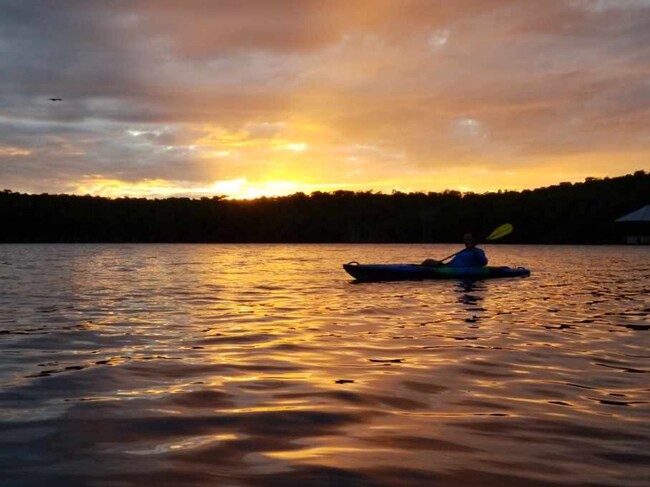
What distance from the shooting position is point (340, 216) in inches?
4006

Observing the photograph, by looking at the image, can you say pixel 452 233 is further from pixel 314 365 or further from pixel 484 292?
pixel 314 365

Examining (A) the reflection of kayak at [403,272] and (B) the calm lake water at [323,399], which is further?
A: (A) the reflection of kayak at [403,272]

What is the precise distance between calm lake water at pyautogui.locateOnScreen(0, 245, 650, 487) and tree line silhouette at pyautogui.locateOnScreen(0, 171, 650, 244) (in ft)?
244

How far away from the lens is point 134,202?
340 ft

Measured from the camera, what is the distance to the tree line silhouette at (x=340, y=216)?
273 ft

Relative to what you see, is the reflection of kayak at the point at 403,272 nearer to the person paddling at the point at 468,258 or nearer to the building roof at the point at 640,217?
the person paddling at the point at 468,258

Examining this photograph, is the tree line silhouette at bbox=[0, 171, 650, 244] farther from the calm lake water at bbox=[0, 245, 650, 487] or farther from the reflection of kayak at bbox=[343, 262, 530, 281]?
the calm lake water at bbox=[0, 245, 650, 487]

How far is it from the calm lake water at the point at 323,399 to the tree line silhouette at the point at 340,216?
7422cm

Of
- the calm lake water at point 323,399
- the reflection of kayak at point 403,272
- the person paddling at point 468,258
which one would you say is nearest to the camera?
the calm lake water at point 323,399

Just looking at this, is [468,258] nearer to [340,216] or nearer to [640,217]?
[640,217]

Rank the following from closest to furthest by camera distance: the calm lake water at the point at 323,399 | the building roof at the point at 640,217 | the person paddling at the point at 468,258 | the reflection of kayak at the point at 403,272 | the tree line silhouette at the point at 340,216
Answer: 1. the calm lake water at the point at 323,399
2. the reflection of kayak at the point at 403,272
3. the person paddling at the point at 468,258
4. the building roof at the point at 640,217
5. the tree line silhouette at the point at 340,216

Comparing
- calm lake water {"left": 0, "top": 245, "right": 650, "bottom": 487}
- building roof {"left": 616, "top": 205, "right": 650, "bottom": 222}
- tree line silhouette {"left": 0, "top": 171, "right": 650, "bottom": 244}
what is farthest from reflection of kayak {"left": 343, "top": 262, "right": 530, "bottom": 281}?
tree line silhouette {"left": 0, "top": 171, "right": 650, "bottom": 244}

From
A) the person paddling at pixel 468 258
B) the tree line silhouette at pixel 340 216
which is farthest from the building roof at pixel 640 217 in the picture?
the person paddling at pixel 468 258

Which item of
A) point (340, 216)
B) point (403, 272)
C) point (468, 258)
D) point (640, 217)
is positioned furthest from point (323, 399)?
point (340, 216)
